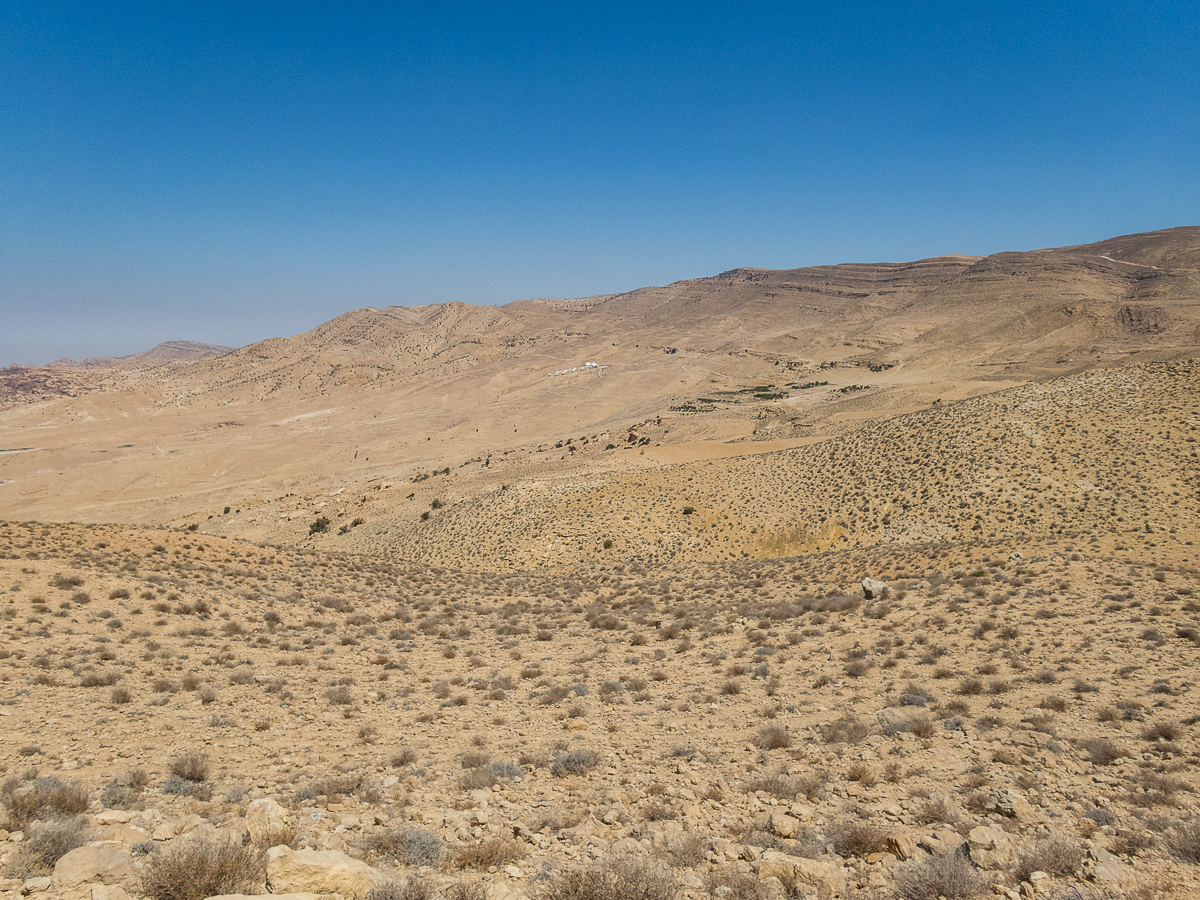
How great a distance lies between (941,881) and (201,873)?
20.2ft

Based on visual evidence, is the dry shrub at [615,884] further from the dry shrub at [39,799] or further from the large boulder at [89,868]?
the dry shrub at [39,799]

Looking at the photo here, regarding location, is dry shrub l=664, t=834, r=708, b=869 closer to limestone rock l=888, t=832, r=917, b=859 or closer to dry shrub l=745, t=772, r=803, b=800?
dry shrub l=745, t=772, r=803, b=800

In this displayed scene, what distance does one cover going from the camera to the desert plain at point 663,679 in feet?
18.2

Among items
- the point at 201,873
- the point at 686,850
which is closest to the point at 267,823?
the point at 201,873

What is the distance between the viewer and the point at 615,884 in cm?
494

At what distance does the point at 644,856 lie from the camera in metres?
5.79

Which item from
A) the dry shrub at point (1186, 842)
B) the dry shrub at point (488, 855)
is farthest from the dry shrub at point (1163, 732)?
the dry shrub at point (488, 855)

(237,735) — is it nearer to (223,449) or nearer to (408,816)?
(408,816)

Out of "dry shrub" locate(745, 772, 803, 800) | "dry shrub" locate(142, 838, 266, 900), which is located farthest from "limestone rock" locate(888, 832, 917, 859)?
"dry shrub" locate(142, 838, 266, 900)

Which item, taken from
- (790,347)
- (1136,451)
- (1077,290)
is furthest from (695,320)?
(1136,451)

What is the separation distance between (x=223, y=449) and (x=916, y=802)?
3179 inches

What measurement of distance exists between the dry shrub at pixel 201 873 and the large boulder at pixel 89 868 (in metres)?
0.21

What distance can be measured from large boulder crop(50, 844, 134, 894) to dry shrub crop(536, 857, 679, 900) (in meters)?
3.45

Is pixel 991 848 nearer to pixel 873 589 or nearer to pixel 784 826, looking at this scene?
pixel 784 826
